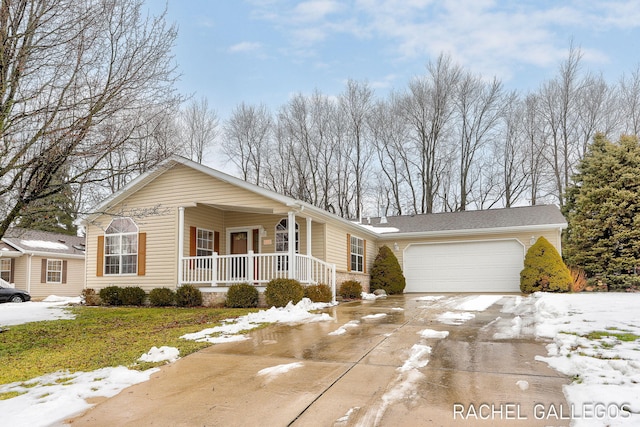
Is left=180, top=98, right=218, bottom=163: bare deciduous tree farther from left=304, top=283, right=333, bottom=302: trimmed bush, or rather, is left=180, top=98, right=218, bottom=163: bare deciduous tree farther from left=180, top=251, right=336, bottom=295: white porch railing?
A: left=304, top=283, right=333, bottom=302: trimmed bush

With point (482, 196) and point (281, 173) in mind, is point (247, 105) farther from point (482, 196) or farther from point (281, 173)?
point (482, 196)

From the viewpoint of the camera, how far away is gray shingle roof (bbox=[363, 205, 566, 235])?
17.2 m

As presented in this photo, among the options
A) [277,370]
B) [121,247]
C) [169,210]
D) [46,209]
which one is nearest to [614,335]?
[277,370]

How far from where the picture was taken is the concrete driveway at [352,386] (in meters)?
3.40

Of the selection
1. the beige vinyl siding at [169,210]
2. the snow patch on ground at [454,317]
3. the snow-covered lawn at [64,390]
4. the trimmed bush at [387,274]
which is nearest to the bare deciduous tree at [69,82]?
the snow-covered lawn at [64,390]

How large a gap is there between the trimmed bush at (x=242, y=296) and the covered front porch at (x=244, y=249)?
1.13ft

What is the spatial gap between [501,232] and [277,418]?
15.9 meters

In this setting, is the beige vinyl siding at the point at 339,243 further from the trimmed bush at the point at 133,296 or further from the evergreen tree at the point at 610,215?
the evergreen tree at the point at 610,215

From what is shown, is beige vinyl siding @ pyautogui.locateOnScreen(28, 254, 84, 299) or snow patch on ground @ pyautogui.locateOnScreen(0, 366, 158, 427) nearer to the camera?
snow patch on ground @ pyautogui.locateOnScreen(0, 366, 158, 427)

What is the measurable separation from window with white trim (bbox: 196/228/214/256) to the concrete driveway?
27.6 feet

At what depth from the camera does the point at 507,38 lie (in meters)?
17.3

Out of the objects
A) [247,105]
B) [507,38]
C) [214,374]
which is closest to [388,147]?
[247,105]

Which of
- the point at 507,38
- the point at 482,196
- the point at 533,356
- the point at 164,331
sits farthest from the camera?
the point at 482,196

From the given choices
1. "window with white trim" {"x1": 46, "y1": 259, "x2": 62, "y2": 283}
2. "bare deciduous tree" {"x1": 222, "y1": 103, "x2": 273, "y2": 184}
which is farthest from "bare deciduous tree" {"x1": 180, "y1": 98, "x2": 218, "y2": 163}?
"window with white trim" {"x1": 46, "y1": 259, "x2": 62, "y2": 283}
